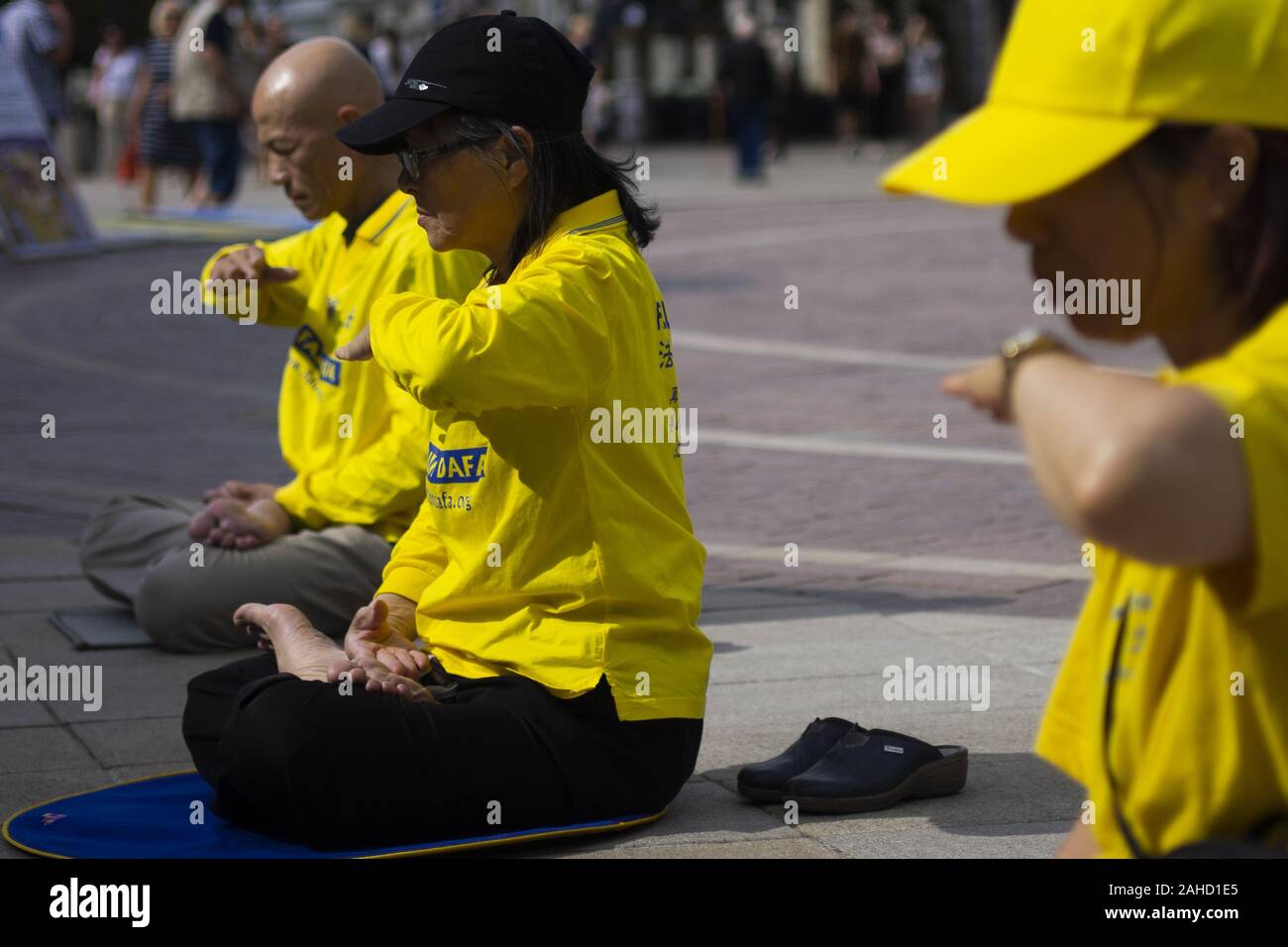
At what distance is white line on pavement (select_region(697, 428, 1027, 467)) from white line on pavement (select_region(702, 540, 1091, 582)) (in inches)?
65.2

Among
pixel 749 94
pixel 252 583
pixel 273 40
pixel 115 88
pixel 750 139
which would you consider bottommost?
pixel 750 139

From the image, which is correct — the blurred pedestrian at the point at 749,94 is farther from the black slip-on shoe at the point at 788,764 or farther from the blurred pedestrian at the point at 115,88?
the black slip-on shoe at the point at 788,764

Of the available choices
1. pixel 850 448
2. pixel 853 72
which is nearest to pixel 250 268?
pixel 850 448

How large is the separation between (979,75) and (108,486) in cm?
3358

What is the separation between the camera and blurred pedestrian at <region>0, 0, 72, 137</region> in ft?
54.4

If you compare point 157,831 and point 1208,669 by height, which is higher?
point 1208,669

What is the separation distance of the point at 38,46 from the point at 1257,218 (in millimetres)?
16462

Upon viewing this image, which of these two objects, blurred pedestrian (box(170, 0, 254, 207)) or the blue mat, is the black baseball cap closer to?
the blue mat

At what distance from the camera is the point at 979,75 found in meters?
39.0

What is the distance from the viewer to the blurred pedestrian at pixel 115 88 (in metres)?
26.9

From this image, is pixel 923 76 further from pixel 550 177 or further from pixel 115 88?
pixel 550 177

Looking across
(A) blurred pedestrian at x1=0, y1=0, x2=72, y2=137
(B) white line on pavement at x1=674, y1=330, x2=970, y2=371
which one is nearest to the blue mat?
(B) white line on pavement at x1=674, y1=330, x2=970, y2=371

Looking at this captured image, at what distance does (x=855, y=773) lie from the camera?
3.86 metres

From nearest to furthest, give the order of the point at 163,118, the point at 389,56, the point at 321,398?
the point at 321,398 → the point at 163,118 → the point at 389,56
